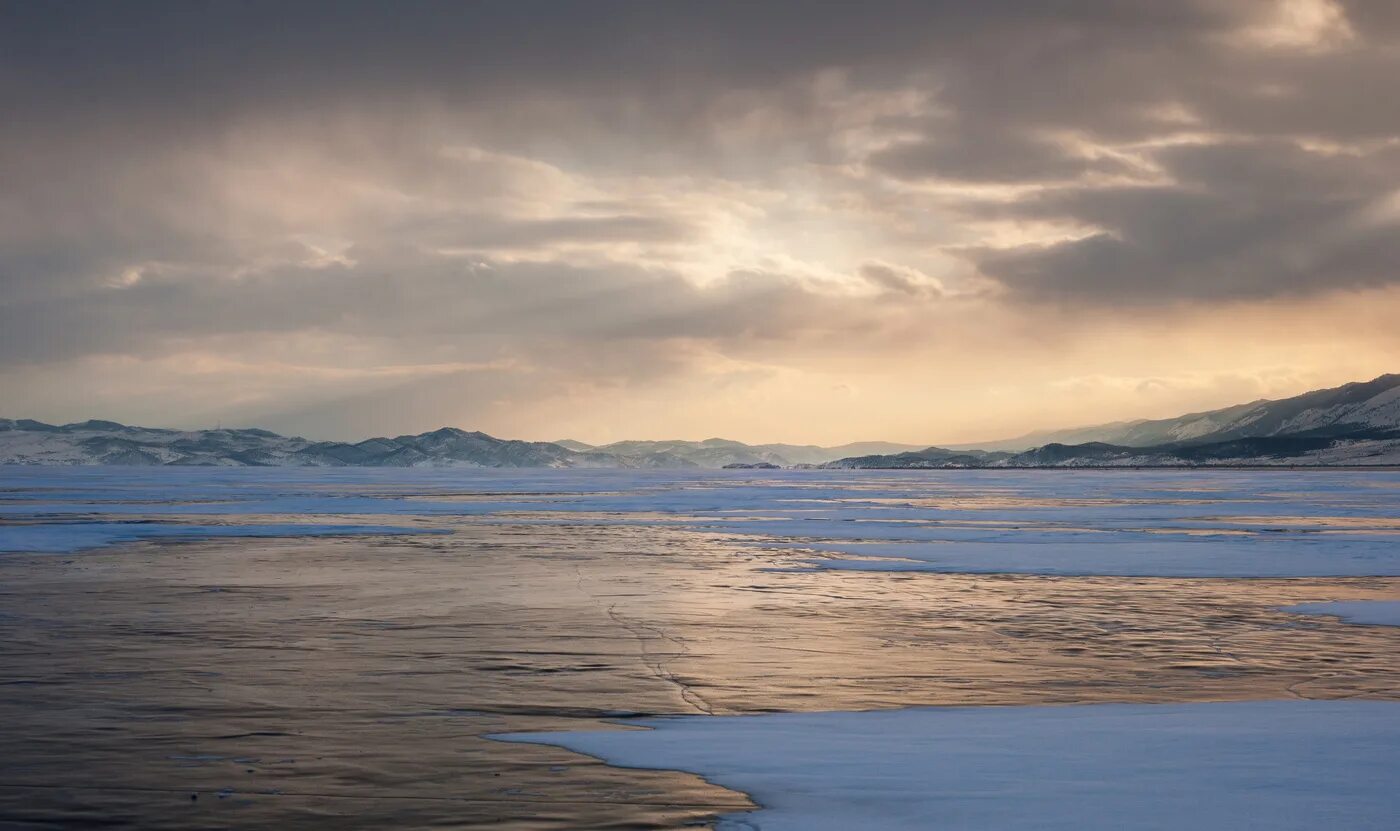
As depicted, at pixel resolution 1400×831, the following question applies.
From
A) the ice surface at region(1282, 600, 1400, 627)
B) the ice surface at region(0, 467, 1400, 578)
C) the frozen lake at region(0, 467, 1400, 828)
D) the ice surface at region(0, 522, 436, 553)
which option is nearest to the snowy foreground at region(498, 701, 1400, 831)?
the frozen lake at region(0, 467, 1400, 828)

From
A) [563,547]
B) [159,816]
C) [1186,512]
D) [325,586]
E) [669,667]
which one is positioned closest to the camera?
[159,816]

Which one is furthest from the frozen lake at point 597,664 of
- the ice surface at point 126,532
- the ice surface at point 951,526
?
the ice surface at point 126,532

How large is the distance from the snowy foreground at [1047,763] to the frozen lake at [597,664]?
0.08 metres

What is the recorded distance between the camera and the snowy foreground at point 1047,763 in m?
10.1

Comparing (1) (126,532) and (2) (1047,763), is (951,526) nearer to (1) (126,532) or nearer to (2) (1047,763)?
(1) (126,532)

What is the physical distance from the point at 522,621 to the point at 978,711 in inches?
450

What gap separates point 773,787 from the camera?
11188 millimetres

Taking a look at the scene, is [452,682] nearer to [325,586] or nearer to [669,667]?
[669,667]

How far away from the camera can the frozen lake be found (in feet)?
36.0

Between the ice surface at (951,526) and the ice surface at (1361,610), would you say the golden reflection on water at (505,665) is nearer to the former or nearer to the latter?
the ice surface at (1361,610)

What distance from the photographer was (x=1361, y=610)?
25203 millimetres

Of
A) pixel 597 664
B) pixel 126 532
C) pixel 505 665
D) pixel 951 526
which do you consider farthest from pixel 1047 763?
pixel 126 532

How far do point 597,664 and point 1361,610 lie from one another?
56.1 feet

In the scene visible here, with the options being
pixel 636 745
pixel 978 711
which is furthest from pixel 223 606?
pixel 978 711
